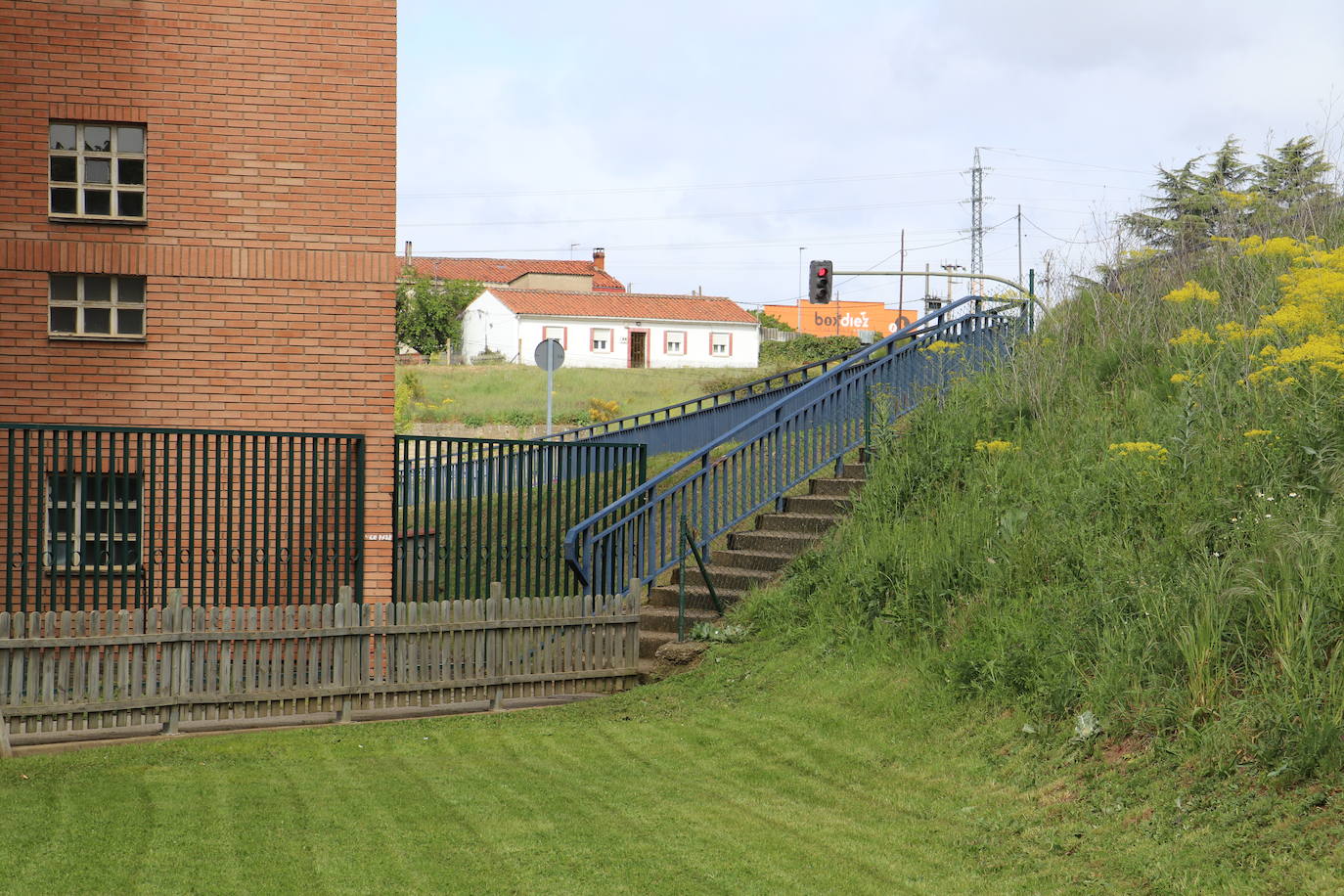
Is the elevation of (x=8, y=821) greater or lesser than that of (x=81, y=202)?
lesser

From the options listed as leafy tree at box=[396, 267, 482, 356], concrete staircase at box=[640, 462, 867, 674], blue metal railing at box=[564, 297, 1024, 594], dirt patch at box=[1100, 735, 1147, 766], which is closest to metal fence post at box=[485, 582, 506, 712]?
blue metal railing at box=[564, 297, 1024, 594]

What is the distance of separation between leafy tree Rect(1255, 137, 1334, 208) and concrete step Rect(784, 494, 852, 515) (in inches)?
266

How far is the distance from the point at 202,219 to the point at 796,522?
7217mm

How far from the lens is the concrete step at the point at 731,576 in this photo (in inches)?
523

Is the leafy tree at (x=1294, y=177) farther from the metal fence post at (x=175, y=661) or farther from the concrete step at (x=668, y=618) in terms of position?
the metal fence post at (x=175, y=661)

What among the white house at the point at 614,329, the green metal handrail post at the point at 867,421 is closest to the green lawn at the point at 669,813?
the green metal handrail post at the point at 867,421

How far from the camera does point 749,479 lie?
14297 mm

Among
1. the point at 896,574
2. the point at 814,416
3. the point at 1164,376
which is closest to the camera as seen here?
the point at 896,574

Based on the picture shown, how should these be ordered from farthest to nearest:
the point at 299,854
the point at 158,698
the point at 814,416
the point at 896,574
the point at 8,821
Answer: the point at 814,416, the point at 896,574, the point at 158,698, the point at 8,821, the point at 299,854

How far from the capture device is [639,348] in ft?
234

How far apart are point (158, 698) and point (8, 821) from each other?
10.5 ft

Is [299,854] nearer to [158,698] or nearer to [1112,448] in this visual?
[158,698]

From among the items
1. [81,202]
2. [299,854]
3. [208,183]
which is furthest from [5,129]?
[299,854]

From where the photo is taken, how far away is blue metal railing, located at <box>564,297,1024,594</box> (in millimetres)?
13359
